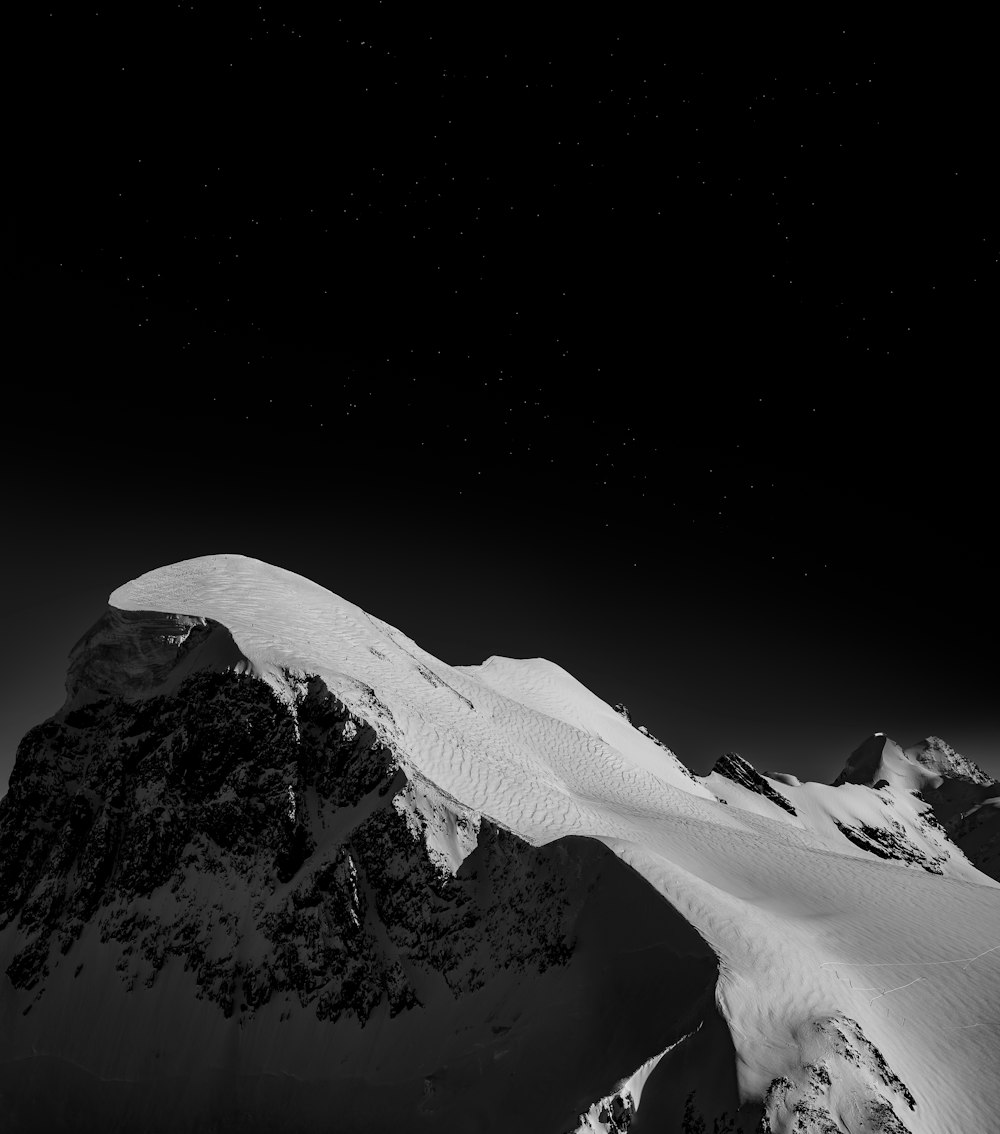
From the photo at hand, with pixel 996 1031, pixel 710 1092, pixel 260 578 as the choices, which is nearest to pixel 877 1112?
pixel 710 1092

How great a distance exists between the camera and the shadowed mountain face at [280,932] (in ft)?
76.5

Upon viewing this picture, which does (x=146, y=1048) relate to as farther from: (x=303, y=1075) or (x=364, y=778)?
(x=364, y=778)

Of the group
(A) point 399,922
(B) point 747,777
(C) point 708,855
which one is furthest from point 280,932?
(B) point 747,777

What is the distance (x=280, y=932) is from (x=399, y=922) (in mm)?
6572

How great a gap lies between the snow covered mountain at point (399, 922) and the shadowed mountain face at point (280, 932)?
0.40ft

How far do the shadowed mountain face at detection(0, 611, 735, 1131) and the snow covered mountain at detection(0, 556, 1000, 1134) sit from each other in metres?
0.12

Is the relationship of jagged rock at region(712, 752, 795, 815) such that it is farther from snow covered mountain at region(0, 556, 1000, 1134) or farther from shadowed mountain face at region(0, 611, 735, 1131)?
shadowed mountain face at region(0, 611, 735, 1131)

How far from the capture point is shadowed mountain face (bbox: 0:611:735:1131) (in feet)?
76.5

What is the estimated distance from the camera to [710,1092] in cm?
1884

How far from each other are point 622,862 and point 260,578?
118 feet

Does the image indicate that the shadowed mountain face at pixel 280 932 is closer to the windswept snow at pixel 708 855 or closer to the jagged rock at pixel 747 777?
the windswept snow at pixel 708 855

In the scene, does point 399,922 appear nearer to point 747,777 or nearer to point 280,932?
point 280,932

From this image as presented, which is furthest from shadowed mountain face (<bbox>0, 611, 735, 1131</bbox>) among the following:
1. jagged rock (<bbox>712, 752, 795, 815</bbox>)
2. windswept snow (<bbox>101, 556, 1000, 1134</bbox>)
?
jagged rock (<bbox>712, 752, 795, 815</bbox>)

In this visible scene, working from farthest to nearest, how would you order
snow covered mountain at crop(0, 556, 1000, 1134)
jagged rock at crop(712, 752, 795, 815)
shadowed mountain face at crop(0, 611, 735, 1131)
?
1. jagged rock at crop(712, 752, 795, 815)
2. shadowed mountain face at crop(0, 611, 735, 1131)
3. snow covered mountain at crop(0, 556, 1000, 1134)
